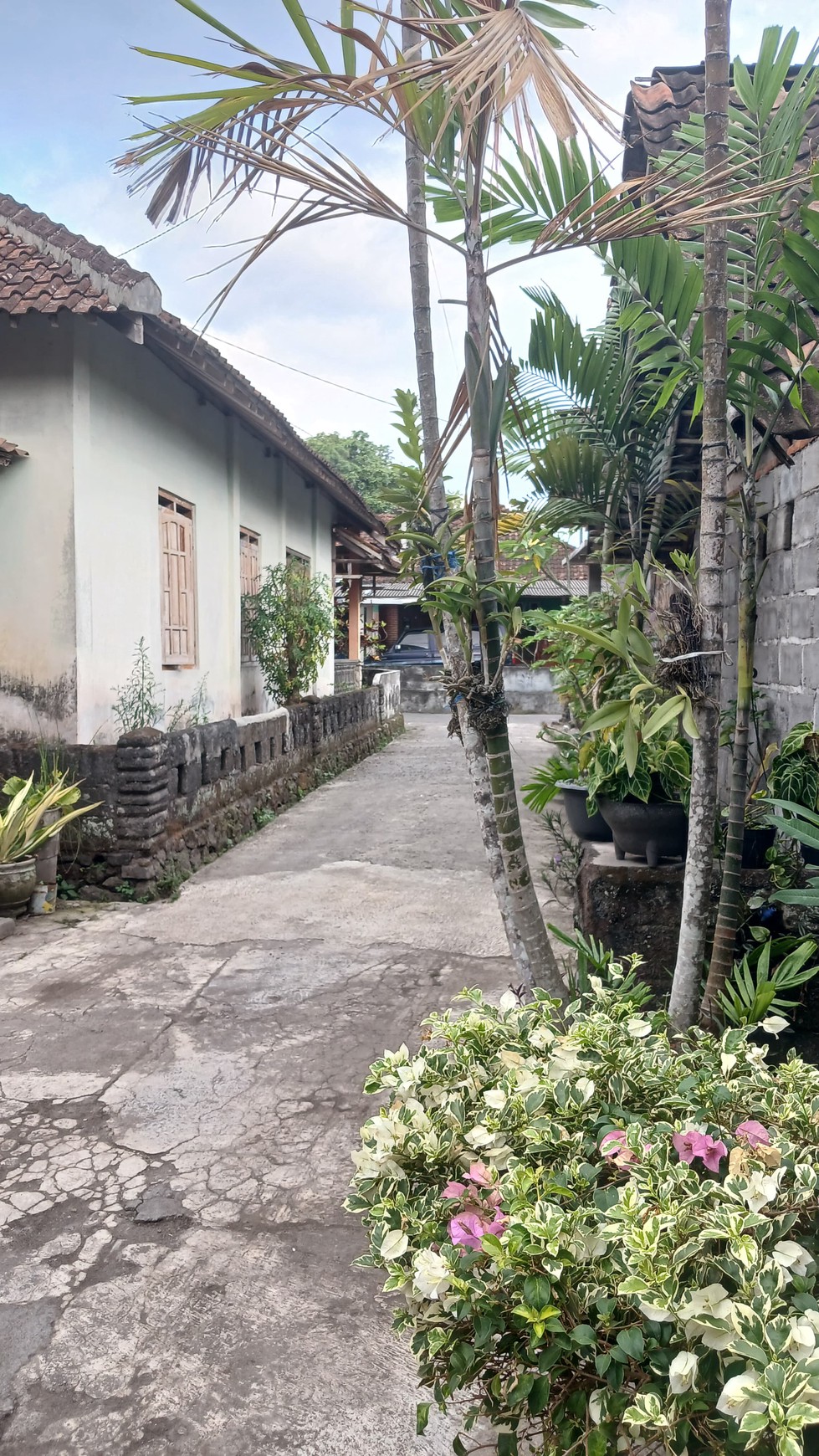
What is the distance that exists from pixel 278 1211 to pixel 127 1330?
19.7 inches

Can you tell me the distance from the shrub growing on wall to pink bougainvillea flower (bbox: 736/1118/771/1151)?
302 inches

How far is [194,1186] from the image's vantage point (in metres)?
2.54

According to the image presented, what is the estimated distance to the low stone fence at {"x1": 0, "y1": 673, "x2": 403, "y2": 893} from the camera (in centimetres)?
545

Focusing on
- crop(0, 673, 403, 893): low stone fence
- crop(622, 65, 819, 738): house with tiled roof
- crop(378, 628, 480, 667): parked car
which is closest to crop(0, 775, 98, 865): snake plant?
crop(0, 673, 403, 893): low stone fence

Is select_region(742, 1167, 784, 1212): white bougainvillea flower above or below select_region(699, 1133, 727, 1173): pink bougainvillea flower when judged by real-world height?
above

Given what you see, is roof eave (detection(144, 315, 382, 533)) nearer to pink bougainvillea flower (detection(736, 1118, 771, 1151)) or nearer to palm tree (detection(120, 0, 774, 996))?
palm tree (detection(120, 0, 774, 996))

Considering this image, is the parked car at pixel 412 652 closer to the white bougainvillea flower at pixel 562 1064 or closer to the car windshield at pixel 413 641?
the car windshield at pixel 413 641

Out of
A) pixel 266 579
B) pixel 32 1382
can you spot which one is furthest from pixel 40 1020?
pixel 266 579

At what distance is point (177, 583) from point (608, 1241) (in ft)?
20.8

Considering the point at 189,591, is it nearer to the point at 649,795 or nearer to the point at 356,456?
the point at 649,795

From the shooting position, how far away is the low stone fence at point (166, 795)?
5.45 m

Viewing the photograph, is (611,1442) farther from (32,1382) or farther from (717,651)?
(717,651)

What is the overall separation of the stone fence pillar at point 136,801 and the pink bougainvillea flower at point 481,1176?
14.0 feet

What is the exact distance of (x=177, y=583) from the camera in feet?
23.1
